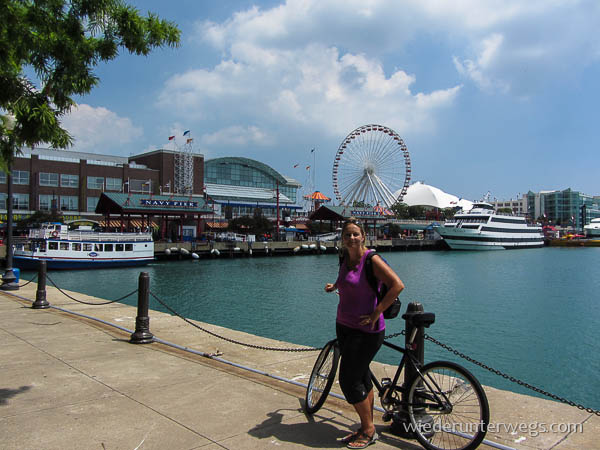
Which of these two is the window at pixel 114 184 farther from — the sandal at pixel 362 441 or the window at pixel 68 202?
the sandal at pixel 362 441

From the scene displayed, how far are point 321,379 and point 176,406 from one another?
1715 millimetres

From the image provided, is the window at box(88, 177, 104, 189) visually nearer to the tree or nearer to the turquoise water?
the turquoise water

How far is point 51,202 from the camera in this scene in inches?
2918

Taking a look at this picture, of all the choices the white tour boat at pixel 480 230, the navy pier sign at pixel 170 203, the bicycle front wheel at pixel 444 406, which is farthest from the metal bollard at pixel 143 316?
the white tour boat at pixel 480 230

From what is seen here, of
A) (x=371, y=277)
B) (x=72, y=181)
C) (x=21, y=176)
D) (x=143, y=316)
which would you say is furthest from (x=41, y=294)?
(x=72, y=181)

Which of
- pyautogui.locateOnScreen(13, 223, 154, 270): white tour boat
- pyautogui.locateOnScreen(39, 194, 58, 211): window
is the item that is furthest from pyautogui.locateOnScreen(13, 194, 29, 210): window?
pyautogui.locateOnScreen(13, 223, 154, 270): white tour boat

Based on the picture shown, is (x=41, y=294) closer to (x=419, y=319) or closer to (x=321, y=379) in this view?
(x=321, y=379)

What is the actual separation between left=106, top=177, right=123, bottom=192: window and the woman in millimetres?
83696

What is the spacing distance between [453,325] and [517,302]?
868 centimetres

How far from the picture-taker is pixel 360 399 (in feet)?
15.0

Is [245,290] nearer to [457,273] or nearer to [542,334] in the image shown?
[542,334]

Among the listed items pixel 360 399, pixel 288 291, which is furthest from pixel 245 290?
pixel 360 399

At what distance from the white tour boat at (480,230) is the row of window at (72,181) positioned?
57721mm

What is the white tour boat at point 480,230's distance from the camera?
95000mm
